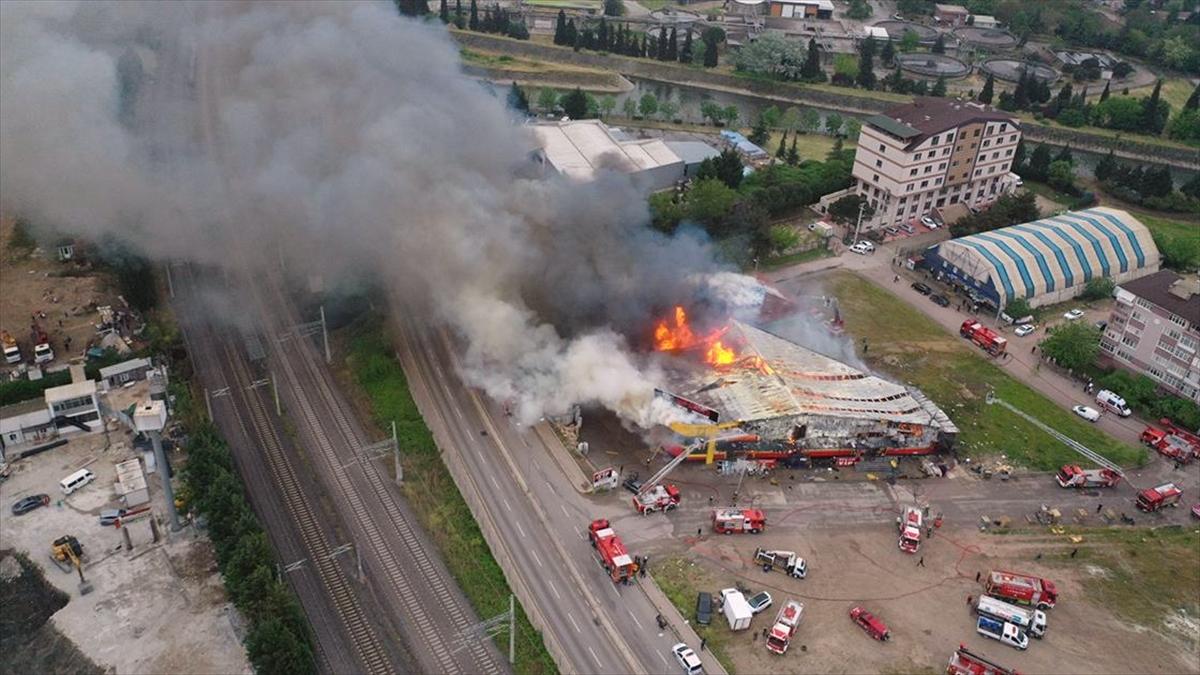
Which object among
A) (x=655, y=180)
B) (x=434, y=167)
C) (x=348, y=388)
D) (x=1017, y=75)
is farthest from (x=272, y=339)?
(x=1017, y=75)

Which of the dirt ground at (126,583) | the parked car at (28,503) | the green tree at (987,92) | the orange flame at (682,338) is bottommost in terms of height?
the dirt ground at (126,583)

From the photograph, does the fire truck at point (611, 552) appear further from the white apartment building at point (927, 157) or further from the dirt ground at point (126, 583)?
the white apartment building at point (927, 157)

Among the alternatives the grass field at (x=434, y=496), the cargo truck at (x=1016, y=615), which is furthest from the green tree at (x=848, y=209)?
the cargo truck at (x=1016, y=615)

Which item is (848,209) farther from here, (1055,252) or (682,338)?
(682,338)

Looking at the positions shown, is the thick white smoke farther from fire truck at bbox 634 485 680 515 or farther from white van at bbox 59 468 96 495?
white van at bbox 59 468 96 495

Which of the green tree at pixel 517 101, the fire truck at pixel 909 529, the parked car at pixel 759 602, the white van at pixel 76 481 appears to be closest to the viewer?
the parked car at pixel 759 602

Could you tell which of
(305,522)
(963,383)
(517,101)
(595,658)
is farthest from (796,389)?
(517,101)

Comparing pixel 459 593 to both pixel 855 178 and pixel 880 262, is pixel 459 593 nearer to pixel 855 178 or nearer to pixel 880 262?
pixel 880 262

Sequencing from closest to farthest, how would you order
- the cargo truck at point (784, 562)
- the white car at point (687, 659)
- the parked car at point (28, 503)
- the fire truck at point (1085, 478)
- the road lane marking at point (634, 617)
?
the white car at point (687, 659) < the road lane marking at point (634, 617) < the cargo truck at point (784, 562) < the parked car at point (28, 503) < the fire truck at point (1085, 478)
